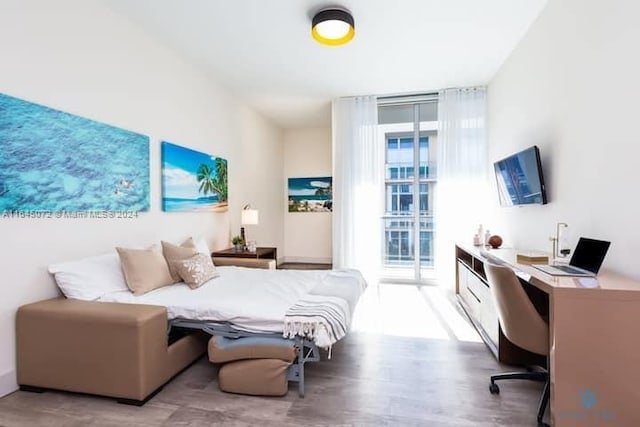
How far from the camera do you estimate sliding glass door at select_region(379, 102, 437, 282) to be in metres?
5.15

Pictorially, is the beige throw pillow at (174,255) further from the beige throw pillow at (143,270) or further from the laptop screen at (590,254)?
the laptop screen at (590,254)

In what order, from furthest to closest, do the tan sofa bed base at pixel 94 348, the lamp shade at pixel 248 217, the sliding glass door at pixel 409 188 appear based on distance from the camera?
the sliding glass door at pixel 409 188 → the lamp shade at pixel 248 217 → the tan sofa bed base at pixel 94 348

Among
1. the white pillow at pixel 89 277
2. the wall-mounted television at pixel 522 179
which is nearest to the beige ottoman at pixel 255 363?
the white pillow at pixel 89 277

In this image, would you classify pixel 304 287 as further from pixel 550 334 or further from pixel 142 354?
pixel 550 334

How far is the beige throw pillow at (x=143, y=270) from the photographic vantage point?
8.05 feet

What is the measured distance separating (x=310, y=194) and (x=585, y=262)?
513cm

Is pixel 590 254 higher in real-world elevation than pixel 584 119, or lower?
lower

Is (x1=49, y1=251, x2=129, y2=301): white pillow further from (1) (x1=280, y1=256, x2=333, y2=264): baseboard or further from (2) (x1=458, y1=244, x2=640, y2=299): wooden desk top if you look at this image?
(1) (x1=280, y1=256, x2=333, y2=264): baseboard

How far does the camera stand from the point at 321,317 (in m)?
2.01

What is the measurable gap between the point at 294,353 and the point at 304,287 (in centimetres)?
74

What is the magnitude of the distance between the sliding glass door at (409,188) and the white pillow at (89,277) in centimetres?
386

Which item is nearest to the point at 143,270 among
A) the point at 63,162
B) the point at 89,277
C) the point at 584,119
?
the point at 89,277

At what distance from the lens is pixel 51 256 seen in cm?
225

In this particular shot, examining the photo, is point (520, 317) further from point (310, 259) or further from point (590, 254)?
point (310, 259)
